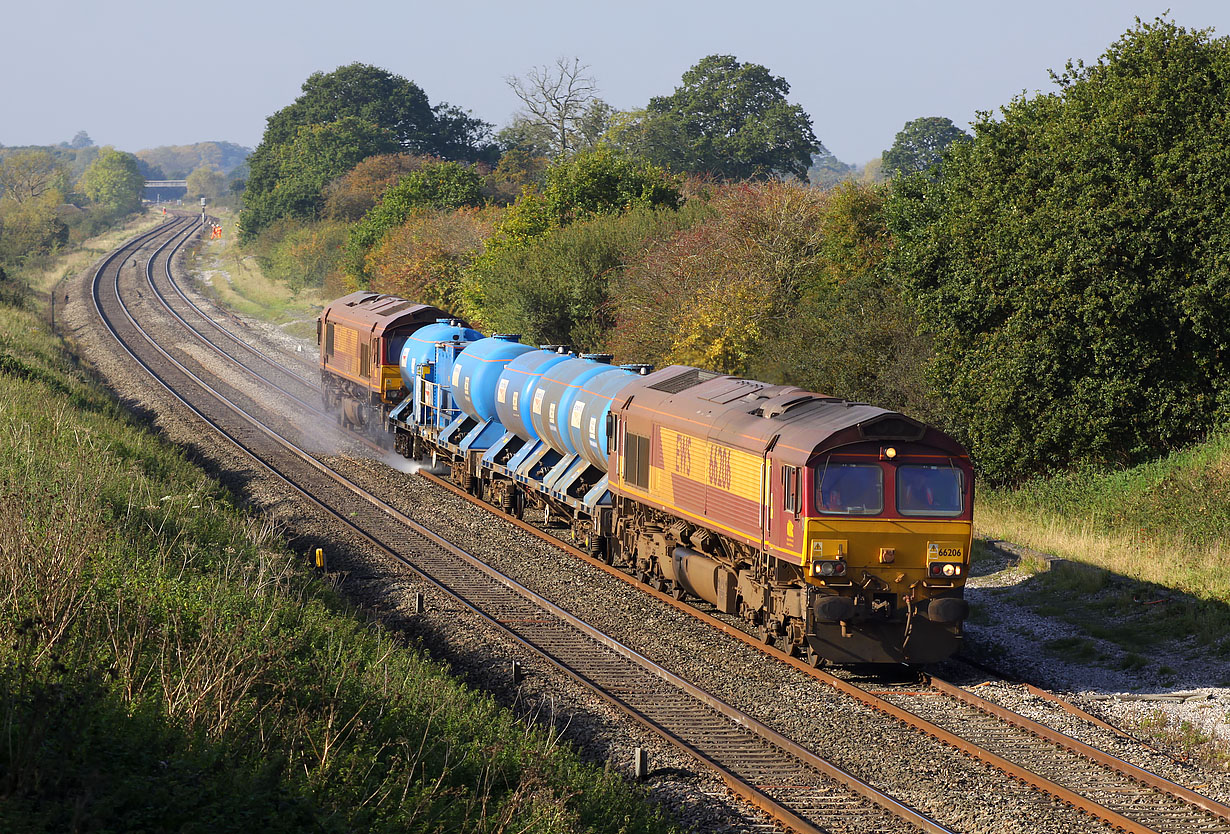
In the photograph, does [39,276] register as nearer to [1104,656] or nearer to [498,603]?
[498,603]

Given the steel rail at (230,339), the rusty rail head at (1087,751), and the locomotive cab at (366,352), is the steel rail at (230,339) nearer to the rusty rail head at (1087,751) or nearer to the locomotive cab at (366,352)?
the locomotive cab at (366,352)

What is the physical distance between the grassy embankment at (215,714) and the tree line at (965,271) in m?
17.2

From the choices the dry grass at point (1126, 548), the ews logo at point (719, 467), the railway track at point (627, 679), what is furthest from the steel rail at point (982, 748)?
the dry grass at point (1126, 548)

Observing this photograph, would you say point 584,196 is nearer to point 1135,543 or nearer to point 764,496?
point 1135,543

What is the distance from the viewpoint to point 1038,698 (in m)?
15.7

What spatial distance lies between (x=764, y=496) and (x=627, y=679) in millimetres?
3258

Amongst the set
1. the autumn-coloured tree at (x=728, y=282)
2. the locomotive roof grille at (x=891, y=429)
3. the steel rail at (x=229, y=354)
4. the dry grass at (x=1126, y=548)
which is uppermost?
the autumn-coloured tree at (x=728, y=282)

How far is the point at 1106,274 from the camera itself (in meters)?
26.0

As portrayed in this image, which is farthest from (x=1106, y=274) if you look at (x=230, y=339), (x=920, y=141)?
(x=920, y=141)

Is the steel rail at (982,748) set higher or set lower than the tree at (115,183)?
lower

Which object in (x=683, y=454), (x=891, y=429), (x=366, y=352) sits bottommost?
(x=683, y=454)

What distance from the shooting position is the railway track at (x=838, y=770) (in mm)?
12172

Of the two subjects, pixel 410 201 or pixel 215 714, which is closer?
pixel 215 714

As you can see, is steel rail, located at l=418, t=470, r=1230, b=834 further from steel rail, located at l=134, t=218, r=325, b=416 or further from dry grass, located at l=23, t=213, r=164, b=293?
dry grass, located at l=23, t=213, r=164, b=293
